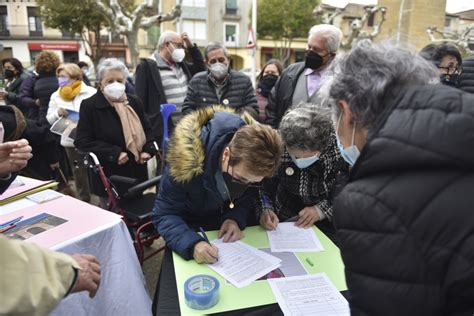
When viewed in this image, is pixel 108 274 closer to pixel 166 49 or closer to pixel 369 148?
pixel 369 148

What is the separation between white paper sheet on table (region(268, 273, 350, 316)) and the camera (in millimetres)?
1251

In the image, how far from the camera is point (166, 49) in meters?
3.68

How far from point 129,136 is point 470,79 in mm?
3063

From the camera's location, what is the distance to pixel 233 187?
1.77m

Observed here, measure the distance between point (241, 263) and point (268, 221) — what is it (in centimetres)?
41

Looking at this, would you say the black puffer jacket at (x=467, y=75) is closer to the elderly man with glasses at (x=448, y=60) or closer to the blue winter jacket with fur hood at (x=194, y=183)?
the elderly man with glasses at (x=448, y=60)

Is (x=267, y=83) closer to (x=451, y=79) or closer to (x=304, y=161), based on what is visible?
(x=451, y=79)

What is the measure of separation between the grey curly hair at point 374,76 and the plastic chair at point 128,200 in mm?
1848

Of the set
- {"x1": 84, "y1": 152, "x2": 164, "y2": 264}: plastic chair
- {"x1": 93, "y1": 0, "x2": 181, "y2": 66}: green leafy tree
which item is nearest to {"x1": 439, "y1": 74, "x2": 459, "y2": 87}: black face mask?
{"x1": 84, "y1": 152, "x2": 164, "y2": 264}: plastic chair

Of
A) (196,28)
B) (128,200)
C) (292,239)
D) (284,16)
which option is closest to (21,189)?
(128,200)

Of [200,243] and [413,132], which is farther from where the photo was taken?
[200,243]

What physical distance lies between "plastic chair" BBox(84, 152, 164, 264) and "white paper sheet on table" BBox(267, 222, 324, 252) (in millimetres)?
1068

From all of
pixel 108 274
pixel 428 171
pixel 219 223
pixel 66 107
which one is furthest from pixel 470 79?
pixel 66 107

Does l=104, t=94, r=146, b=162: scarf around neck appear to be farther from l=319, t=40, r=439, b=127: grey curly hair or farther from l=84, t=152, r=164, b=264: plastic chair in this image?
l=319, t=40, r=439, b=127: grey curly hair
